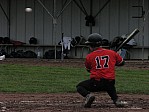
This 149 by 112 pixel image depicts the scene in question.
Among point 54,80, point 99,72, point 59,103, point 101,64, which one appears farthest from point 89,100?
point 54,80

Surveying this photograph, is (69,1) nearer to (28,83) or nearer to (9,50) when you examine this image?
(9,50)

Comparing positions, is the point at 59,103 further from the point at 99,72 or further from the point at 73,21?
the point at 73,21

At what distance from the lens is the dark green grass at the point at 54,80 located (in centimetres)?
1361

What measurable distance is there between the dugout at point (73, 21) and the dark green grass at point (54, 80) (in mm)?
8329

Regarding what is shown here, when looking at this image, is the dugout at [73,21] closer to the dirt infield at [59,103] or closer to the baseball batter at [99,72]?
the dirt infield at [59,103]

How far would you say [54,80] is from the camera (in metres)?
16.2

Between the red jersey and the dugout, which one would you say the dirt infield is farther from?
the dugout

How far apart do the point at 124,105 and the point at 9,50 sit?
21.6 meters

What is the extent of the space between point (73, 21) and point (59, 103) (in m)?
19.7

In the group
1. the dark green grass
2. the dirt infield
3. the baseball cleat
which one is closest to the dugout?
the dark green grass

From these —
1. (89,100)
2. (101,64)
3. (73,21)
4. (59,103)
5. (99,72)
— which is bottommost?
(59,103)

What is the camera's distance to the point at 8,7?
100 feet

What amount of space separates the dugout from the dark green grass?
833 centimetres

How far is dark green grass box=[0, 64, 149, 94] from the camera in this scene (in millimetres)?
13609
